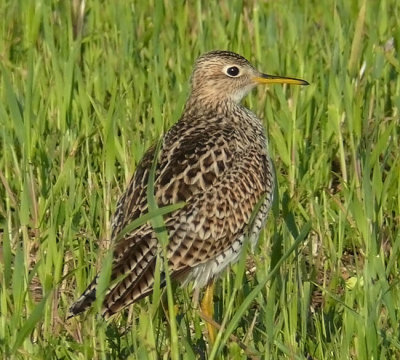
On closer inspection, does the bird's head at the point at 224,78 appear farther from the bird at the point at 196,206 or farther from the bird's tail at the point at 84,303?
the bird's tail at the point at 84,303

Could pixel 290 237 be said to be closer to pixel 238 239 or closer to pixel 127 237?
pixel 238 239

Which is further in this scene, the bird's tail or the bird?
the bird

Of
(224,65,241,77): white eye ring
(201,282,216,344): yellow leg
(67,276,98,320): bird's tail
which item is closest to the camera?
(67,276,98,320): bird's tail

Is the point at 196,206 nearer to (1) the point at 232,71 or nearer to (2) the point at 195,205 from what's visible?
(2) the point at 195,205

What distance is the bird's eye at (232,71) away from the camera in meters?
7.19

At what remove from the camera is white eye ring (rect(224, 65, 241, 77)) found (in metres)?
7.19

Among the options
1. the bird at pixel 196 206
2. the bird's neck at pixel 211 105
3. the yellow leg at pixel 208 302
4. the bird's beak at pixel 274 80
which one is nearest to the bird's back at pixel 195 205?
the bird at pixel 196 206

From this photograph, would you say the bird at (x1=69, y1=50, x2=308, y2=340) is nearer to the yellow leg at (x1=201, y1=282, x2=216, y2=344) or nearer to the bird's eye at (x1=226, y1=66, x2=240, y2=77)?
the yellow leg at (x1=201, y1=282, x2=216, y2=344)

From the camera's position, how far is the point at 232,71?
720 centimetres

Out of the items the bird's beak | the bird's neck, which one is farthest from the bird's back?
the bird's beak

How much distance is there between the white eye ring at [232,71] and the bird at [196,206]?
0.51m

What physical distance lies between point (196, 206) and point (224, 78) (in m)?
1.42

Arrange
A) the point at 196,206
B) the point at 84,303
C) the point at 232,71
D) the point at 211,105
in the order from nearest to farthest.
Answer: the point at 84,303
the point at 196,206
the point at 211,105
the point at 232,71

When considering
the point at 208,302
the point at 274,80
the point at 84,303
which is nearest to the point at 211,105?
the point at 274,80
